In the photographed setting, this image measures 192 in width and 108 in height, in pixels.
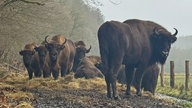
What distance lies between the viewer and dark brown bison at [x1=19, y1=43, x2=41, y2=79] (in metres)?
20.1

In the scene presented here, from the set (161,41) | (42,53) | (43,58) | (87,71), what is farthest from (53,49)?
(161,41)

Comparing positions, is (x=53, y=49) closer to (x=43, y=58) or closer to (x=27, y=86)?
(x=43, y=58)

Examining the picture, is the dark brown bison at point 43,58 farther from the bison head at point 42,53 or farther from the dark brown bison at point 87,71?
the dark brown bison at point 87,71

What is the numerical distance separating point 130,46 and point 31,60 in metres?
7.15

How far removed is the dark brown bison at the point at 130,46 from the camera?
14.4 meters

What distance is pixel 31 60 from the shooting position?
20531 mm

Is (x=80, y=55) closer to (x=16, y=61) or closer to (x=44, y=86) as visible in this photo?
(x=16, y=61)

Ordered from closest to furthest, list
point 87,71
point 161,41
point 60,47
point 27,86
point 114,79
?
point 114,79
point 27,86
point 161,41
point 60,47
point 87,71

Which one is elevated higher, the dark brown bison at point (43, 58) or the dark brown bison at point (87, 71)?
the dark brown bison at point (43, 58)

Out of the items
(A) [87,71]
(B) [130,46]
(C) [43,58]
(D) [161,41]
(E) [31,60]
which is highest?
(D) [161,41]

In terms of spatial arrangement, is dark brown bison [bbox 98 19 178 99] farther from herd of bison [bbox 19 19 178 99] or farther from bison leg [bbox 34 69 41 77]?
bison leg [bbox 34 69 41 77]

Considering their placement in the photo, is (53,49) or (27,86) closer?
(27,86)

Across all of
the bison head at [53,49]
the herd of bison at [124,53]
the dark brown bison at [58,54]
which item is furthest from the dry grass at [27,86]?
the herd of bison at [124,53]

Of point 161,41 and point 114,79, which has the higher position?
point 161,41
